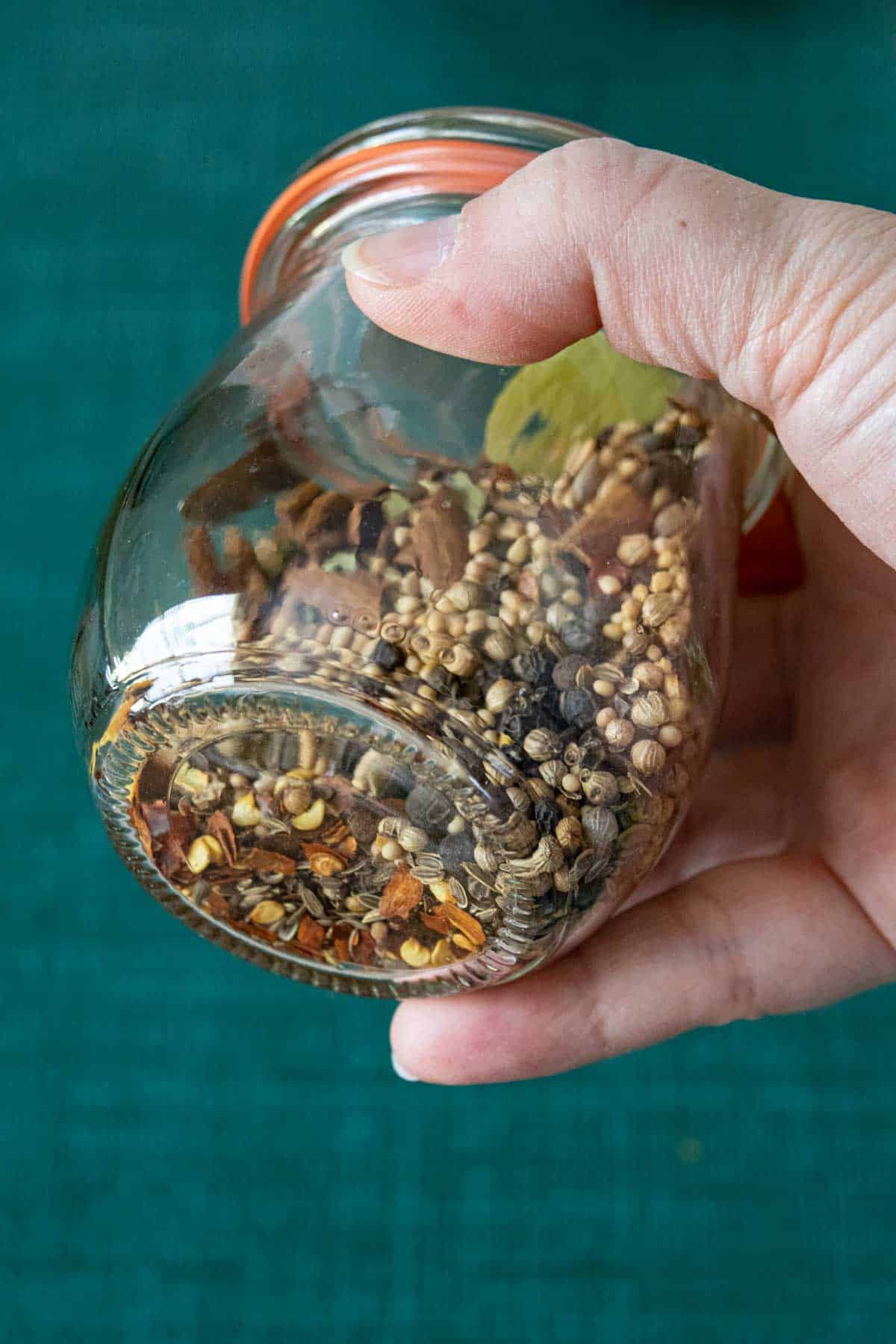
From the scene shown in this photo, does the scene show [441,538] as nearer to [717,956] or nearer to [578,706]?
[578,706]

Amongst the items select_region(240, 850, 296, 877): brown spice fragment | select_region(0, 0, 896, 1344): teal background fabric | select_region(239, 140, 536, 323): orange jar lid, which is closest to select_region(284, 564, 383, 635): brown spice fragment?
select_region(240, 850, 296, 877): brown spice fragment

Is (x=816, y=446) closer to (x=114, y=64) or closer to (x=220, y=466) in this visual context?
(x=220, y=466)

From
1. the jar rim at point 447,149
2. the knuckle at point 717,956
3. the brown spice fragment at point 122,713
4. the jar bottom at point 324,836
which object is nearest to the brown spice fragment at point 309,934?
the jar bottom at point 324,836

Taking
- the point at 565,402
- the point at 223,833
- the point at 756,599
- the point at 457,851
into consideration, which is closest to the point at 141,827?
the point at 223,833

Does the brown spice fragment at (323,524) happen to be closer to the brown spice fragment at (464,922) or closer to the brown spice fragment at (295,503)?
the brown spice fragment at (295,503)

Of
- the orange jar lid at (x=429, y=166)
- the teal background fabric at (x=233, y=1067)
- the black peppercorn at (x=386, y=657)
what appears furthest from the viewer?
the teal background fabric at (x=233, y=1067)

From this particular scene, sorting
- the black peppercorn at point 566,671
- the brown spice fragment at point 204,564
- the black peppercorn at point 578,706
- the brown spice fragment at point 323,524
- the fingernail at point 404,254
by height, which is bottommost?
the black peppercorn at point 578,706

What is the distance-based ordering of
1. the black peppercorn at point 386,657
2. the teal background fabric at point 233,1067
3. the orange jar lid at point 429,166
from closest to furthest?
the black peppercorn at point 386,657 → the orange jar lid at point 429,166 → the teal background fabric at point 233,1067
